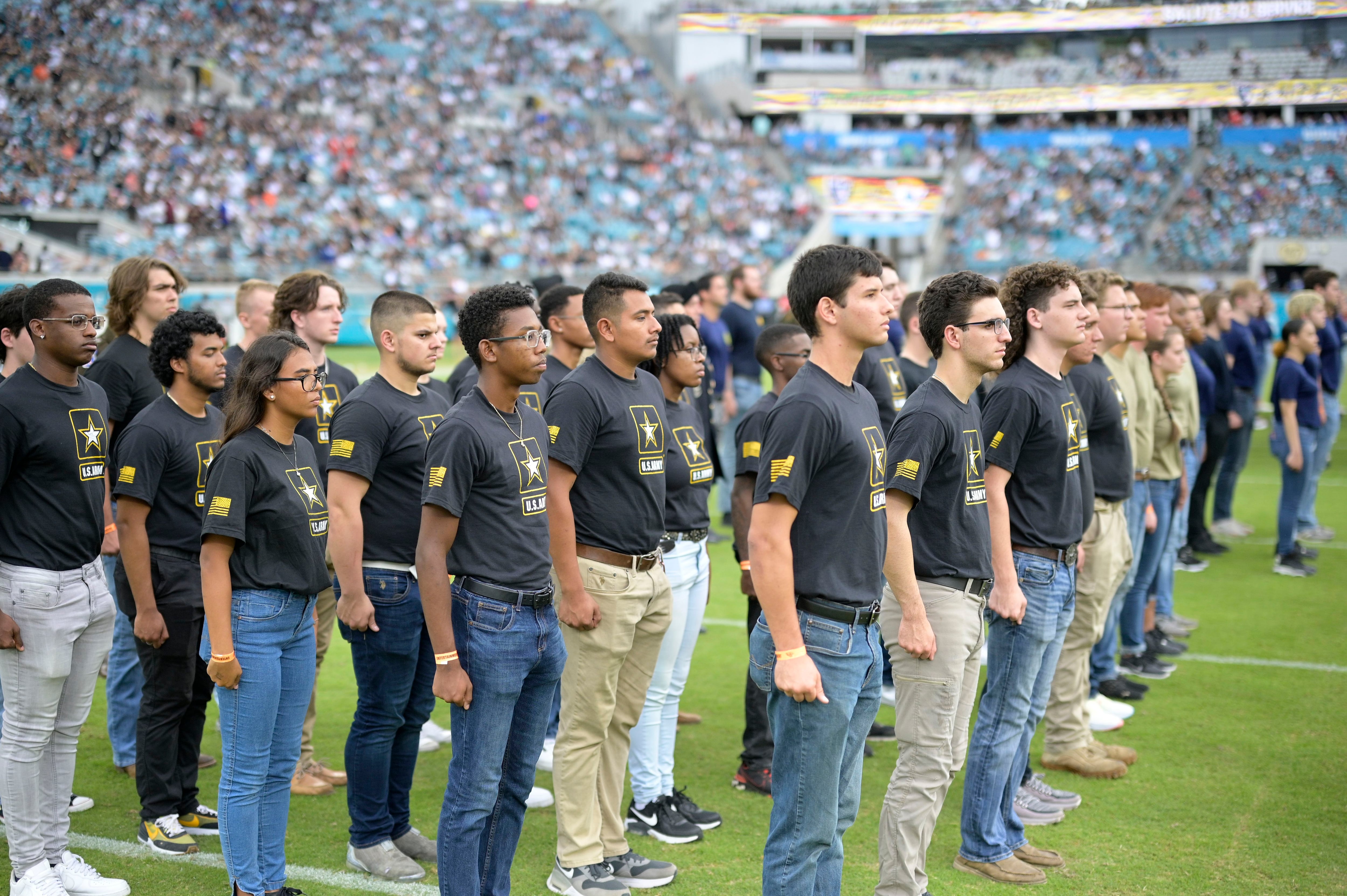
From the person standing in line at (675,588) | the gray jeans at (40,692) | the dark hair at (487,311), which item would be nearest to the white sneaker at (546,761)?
the person standing in line at (675,588)

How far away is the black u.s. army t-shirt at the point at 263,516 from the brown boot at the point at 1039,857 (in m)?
3.18

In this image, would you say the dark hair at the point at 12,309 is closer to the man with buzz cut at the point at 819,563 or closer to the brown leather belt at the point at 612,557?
the brown leather belt at the point at 612,557

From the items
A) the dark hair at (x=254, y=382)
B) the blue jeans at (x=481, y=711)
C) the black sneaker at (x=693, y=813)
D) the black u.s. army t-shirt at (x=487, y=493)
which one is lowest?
the black sneaker at (x=693, y=813)

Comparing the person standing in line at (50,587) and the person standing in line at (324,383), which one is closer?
the person standing in line at (50,587)

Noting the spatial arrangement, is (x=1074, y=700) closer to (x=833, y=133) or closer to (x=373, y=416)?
(x=373, y=416)

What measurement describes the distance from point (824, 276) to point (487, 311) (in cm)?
125

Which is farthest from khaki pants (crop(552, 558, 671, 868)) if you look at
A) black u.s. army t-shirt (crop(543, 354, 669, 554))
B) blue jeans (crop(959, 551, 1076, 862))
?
blue jeans (crop(959, 551, 1076, 862))

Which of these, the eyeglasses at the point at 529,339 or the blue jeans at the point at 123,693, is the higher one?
the eyeglasses at the point at 529,339

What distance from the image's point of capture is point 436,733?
6.42 m

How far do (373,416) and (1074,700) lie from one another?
3.94 metres

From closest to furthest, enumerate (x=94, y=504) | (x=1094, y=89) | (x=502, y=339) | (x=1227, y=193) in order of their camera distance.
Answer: (x=502, y=339) → (x=94, y=504) → (x=1227, y=193) → (x=1094, y=89)

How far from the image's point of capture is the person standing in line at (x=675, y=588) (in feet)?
17.0

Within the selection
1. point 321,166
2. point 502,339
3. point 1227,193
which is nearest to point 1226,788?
point 502,339

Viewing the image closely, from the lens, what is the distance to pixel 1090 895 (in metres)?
4.60
